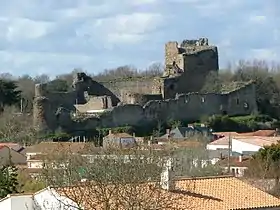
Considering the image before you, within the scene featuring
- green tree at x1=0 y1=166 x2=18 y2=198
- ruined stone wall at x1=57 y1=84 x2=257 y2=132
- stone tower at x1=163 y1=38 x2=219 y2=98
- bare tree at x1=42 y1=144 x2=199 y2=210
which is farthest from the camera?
stone tower at x1=163 y1=38 x2=219 y2=98

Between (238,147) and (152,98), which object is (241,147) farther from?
(152,98)

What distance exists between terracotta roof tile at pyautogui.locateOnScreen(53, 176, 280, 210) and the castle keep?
44424 mm

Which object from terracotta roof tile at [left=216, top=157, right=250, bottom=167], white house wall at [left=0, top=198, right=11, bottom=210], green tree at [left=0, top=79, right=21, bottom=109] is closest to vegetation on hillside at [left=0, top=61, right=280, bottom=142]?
green tree at [left=0, top=79, right=21, bottom=109]

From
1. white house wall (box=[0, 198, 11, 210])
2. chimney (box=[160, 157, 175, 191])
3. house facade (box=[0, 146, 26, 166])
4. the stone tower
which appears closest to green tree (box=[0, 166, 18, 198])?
white house wall (box=[0, 198, 11, 210])

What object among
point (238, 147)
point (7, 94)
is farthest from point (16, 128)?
point (238, 147)

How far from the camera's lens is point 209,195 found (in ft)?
76.2

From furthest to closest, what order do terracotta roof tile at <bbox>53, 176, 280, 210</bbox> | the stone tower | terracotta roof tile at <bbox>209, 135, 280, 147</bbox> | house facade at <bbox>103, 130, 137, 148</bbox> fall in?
the stone tower, terracotta roof tile at <bbox>209, 135, 280, 147</bbox>, house facade at <bbox>103, 130, 137, 148</bbox>, terracotta roof tile at <bbox>53, 176, 280, 210</bbox>

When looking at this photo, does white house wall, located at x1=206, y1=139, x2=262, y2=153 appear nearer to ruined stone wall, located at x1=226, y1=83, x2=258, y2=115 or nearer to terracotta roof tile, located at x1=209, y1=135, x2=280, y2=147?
terracotta roof tile, located at x1=209, y1=135, x2=280, y2=147

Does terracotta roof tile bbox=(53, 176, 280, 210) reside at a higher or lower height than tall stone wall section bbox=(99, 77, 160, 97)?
lower

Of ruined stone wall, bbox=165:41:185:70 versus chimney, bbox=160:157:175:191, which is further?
ruined stone wall, bbox=165:41:185:70

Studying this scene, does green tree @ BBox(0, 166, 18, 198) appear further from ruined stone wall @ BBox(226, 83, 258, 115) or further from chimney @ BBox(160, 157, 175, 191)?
ruined stone wall @ BBox(226, 83, 258, 115)

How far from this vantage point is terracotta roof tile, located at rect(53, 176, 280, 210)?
20844 mm

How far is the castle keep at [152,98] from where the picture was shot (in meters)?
69.7

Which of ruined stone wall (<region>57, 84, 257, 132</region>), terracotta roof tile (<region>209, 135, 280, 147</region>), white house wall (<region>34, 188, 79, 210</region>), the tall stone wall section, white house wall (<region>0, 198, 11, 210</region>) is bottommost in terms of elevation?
terracotta roof tile (<region>209, 135, 280, 147</region>)
